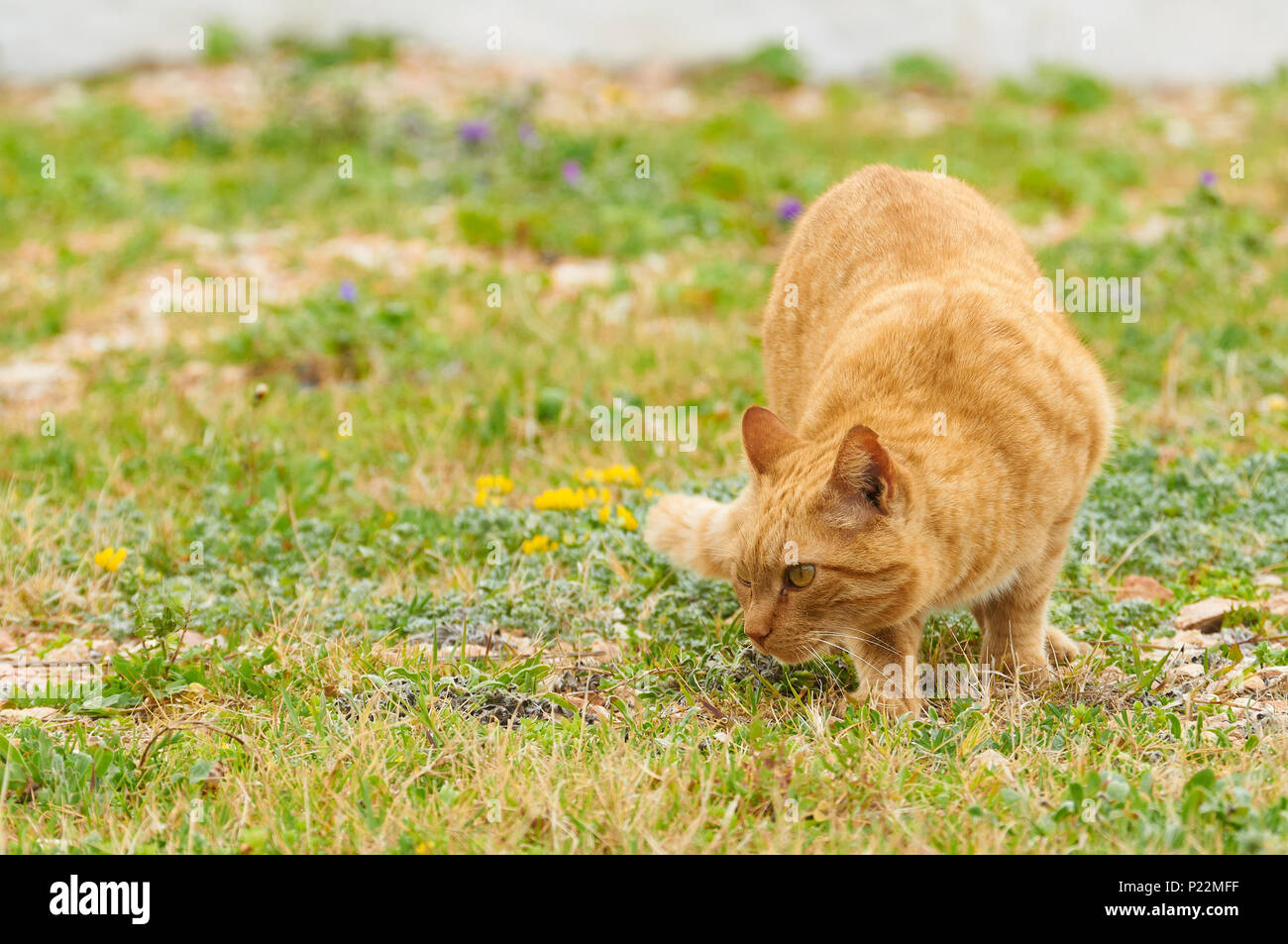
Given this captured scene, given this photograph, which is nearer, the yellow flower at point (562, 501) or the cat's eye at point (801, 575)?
the cat's eye at point (801, 575)

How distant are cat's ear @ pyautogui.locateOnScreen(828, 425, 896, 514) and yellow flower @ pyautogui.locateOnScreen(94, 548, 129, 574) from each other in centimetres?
247

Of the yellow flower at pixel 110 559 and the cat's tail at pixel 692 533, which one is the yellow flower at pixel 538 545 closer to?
the cat's tail at pixel 692 533

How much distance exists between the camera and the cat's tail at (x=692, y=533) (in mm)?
3666

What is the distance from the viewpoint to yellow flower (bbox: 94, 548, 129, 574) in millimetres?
4156

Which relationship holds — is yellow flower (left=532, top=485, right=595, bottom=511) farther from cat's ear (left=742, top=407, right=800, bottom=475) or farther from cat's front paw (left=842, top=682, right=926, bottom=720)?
cat's front paw (left=842, top=682, right=926, bottom=720)

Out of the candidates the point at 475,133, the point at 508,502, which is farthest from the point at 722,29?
the point at 508,502

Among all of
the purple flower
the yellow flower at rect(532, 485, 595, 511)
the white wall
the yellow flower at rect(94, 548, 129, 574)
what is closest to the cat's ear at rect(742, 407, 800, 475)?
the yellow flower at rect(532, 485, 595, 511)

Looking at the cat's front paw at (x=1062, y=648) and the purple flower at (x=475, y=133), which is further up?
the purple flower at (x=475, y=133)

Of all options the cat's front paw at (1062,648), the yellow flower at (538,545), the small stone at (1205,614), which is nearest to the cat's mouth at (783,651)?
the cat's front paw at (1062,648)

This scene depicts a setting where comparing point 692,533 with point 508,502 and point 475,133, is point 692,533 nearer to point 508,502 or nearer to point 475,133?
point 508,502

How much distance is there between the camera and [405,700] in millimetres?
3270
